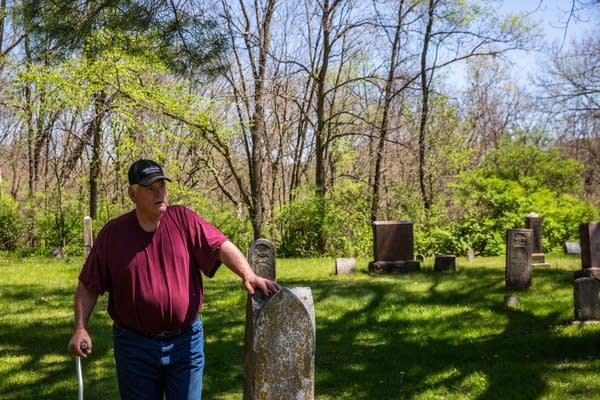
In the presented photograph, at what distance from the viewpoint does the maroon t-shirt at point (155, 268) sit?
3430 millimetres

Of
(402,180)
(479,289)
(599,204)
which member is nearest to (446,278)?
(479,289)

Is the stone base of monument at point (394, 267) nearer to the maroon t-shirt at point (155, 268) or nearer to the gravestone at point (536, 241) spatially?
the gravestone at point (536, 241)

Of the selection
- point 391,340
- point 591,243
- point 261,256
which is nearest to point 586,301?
point 391,340

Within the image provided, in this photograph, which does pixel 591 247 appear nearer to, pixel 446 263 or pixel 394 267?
pixel 446 263

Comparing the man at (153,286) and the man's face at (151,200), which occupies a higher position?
the man's face at (151,200)

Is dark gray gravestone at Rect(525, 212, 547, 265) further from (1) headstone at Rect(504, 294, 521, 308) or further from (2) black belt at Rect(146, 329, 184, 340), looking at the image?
(2) black belt at Rect(146, 329, 184, 340)

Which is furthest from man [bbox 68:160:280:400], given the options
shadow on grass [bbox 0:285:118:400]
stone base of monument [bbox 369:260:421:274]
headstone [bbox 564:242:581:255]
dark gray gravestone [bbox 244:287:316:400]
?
headstone [bbox 564:242:581:255]

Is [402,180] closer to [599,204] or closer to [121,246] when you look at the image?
[599,204]

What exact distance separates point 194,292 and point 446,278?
36.4ft

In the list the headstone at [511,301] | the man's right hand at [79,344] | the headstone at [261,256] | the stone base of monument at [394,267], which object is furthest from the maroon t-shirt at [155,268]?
the stone base of monument at [394,267]

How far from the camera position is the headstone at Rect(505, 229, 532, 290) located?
41.3ft

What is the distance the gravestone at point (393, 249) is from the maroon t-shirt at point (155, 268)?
42.7 feet

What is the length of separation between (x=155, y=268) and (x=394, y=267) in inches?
522

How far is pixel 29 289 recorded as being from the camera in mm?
13383
